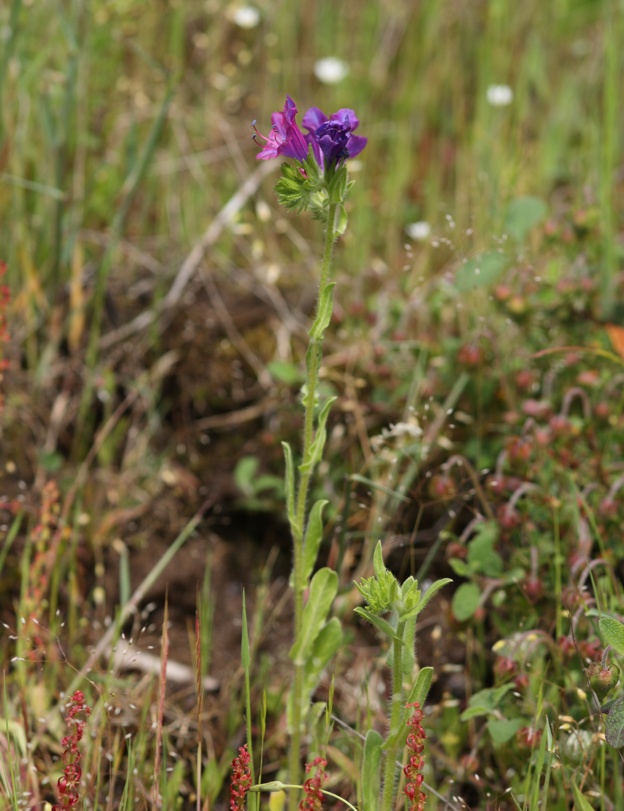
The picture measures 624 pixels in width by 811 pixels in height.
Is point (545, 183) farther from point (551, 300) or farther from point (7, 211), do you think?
point (7, 211)

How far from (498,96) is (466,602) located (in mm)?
2180

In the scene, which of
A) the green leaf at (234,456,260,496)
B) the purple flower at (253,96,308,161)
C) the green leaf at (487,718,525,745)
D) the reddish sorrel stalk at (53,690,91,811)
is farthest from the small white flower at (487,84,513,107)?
the reddish sorrel stalk at (53,690,91,811)

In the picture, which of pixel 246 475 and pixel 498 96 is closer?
pixel 246 475

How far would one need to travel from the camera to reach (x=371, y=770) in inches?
55.5

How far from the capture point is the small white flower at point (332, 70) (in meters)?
3.46

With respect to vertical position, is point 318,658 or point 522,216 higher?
point 522,216

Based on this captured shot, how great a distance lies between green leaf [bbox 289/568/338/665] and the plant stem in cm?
1

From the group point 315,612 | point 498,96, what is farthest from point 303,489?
point 498,96

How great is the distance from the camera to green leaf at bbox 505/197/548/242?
8.11 feet

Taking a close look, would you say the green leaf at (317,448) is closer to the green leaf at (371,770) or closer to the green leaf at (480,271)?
the green leaf at (371,770)

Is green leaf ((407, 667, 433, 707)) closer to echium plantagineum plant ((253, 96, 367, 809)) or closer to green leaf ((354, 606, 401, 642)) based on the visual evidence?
green leaf ((354, 606, 401, 642))

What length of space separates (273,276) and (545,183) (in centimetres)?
118

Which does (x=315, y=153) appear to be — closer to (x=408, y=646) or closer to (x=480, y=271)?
(x=408, y=646)

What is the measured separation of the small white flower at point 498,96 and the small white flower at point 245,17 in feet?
3.24
